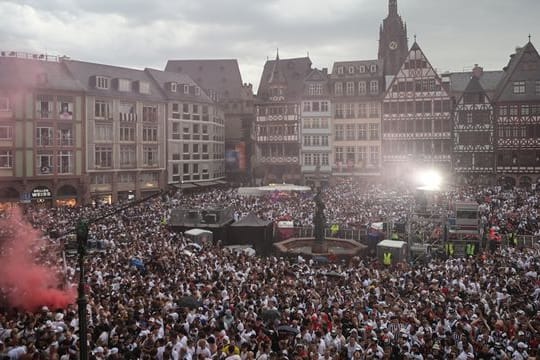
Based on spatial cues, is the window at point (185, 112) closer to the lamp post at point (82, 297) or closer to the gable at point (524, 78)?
the gable at point (524, 78)

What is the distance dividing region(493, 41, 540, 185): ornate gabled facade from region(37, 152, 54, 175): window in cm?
4367

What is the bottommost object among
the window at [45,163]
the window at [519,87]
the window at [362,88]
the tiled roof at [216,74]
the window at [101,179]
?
the window at [101,179]

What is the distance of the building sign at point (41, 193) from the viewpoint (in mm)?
46000

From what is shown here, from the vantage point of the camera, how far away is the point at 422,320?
12.7 meters

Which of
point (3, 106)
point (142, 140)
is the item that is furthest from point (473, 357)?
point (142, 140)

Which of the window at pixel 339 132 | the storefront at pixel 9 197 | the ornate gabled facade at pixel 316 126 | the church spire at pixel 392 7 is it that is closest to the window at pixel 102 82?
the storefront at pixel 9 197

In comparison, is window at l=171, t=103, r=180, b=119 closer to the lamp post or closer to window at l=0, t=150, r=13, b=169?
window at l=0, t=150, r=13, b=169

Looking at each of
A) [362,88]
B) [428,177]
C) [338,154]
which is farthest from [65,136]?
[428,177]

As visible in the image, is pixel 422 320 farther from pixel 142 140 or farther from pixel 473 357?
pixel 142 140

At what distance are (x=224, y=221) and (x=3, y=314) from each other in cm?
2035

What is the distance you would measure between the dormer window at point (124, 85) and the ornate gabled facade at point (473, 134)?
113ft

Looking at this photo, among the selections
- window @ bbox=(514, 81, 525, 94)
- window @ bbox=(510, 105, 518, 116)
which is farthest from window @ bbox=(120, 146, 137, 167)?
window @ bbox=(514, 81, 525, 94)

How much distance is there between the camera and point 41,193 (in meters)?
46.4

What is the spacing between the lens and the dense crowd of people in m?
10.9
